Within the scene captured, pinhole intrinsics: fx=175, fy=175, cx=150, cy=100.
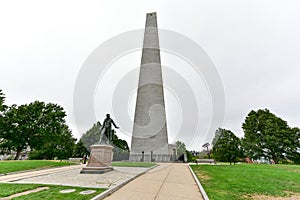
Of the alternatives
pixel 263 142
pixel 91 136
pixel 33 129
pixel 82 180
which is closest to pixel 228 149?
pixel 263 142

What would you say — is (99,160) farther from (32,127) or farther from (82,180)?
(32,127)

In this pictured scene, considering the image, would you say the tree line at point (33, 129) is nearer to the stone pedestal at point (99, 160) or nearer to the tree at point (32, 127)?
the tree at point (32, 127)

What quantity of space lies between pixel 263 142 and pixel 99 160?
89.1 feet

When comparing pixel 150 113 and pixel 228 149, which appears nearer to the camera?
pixel 150 113

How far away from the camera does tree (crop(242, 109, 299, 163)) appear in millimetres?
25281

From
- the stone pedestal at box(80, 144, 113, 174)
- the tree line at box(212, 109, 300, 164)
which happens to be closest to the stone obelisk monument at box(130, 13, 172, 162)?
the tree line at box(212, 109, 300, 164)

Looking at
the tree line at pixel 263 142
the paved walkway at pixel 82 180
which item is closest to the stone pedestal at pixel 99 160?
the paved walkway at pixel 82 180

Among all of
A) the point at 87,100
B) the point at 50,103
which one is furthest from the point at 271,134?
the point at 50,103

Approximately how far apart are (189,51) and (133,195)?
1330cm

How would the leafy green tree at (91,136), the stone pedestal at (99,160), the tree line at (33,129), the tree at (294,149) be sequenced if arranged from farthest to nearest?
the leafy green tree at (91,136), the tree line at (33,129), the tree at (294,149), the stone pedestal at (99,160)

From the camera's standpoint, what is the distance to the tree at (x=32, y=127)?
86.5ft

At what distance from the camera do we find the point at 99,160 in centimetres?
994

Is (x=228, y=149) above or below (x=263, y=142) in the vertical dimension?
below

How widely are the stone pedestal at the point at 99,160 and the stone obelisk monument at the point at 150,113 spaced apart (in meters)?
14.8
